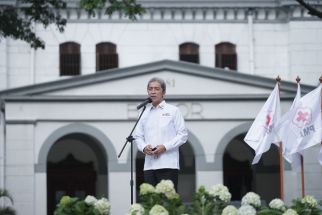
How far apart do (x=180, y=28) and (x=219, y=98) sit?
4.82 meters

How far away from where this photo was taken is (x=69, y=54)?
102 ft

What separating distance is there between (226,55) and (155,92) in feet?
66.8

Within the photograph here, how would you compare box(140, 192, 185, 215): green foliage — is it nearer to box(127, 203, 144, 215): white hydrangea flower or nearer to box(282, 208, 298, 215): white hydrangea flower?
box(127, 203, 144, 215): white hydrangea flower

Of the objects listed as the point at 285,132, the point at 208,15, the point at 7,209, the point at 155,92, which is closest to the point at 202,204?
the point at 155,92

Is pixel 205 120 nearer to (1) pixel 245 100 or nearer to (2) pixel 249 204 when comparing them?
(1) pixel 245 100

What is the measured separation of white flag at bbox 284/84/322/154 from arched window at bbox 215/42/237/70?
11.4 metres

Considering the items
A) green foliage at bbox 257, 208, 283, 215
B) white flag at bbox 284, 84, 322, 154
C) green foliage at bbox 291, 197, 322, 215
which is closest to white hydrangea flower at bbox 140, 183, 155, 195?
green foliage at bbox 257, 208, 283, 215

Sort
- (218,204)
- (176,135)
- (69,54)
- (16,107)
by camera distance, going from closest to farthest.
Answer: (218,204) → (176,135) → (16,107) → (69,54)

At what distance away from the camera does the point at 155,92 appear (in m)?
11.3

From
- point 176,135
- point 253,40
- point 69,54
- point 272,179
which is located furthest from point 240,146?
point 176,135

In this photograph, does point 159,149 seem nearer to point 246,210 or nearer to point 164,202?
point 164,202

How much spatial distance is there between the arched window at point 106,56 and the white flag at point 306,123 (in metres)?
12.1

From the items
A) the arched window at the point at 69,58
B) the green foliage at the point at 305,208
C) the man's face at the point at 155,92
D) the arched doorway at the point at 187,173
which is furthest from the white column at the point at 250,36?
the green foliage at the point at 305,208

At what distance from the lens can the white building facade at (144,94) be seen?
1067 inches
